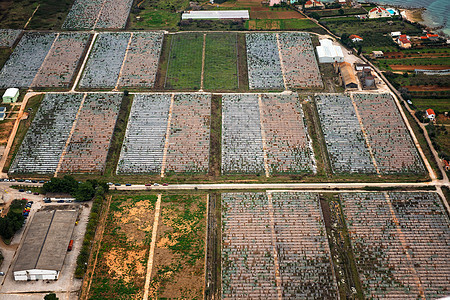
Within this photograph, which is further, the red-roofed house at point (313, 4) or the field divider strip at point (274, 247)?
the red-roofed house at point (313, 4)

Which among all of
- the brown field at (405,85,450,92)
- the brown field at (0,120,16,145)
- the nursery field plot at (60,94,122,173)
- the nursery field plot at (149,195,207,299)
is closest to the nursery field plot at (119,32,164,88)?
the nursery field plot at (60,94,122,173)

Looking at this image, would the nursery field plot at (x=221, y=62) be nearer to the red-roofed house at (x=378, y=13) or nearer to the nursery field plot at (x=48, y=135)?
the nursery field plot at (x=48, y=135)

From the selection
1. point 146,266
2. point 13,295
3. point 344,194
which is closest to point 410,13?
point 344,194

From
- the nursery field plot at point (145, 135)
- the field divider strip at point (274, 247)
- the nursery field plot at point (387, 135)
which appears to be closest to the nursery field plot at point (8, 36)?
the nursery field plot at point (145, 135)

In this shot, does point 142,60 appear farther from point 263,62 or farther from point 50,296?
point 50,296

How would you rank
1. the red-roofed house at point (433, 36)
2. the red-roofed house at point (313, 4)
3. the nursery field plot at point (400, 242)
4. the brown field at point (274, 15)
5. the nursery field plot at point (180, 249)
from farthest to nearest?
the red-roofed house at point (313, 4)
the brown field at point (274, 15)
the red-roofed house at point (433, 36)
the nursery field plot at point (180, 249)
the nursery field plot at point (400, 242)

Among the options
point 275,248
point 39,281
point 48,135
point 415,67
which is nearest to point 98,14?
point 48,135

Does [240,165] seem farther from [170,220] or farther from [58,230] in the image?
[58,230]
